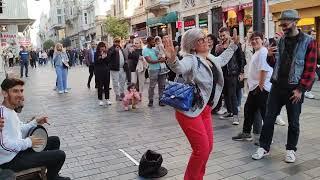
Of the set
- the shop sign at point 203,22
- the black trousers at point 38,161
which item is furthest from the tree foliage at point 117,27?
the black trousers at point 38,161

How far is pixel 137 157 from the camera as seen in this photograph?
5719mm

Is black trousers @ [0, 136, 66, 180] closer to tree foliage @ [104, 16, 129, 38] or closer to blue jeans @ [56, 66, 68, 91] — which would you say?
blue jeans @ [56, 66, 68, 91]

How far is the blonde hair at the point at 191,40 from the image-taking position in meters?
3.95

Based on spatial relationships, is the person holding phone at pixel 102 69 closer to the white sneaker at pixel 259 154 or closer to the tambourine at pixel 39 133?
the white sneaker at pixel 259 154

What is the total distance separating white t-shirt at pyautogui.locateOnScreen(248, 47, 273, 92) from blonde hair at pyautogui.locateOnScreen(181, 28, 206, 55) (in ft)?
7.14

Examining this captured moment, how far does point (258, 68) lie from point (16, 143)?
3.64 meters

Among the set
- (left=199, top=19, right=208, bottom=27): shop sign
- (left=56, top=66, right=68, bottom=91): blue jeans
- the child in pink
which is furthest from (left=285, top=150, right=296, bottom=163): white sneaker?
(left=199, top=19, right=208, bottom=27): shop sign

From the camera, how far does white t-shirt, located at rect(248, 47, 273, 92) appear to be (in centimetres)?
589

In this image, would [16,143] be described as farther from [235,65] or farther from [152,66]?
[152,66]

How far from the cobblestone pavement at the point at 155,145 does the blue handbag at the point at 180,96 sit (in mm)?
1319

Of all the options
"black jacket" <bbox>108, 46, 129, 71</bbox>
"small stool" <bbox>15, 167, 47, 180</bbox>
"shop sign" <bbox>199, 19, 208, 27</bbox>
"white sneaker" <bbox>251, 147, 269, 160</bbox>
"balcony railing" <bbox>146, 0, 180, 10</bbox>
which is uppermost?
"balcony railing" <bbox>146, 0, 180, 10</bbox>

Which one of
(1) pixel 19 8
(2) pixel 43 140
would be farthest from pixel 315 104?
(1) pixel 19 8

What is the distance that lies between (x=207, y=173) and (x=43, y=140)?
198cm

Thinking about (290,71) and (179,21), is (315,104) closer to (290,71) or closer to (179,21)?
(290,71)
